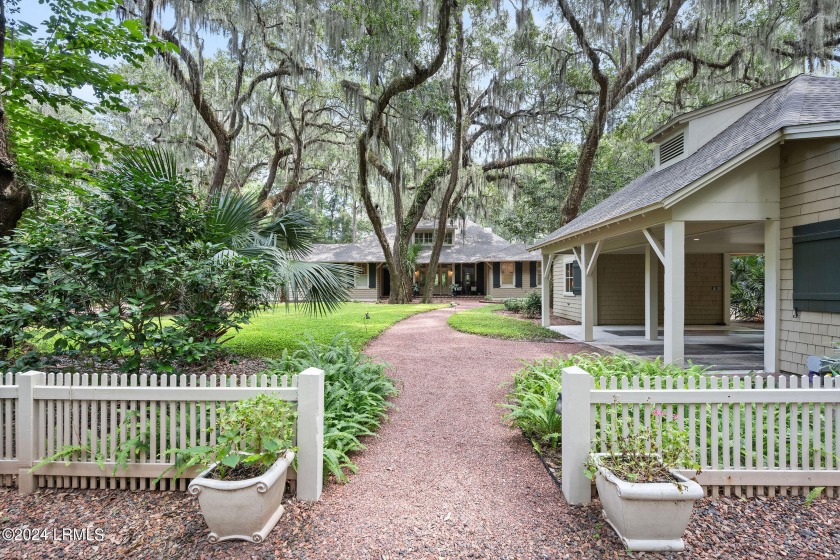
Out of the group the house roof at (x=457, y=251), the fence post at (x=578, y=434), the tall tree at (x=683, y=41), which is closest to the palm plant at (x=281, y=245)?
the fence post at (x=578, y=434)

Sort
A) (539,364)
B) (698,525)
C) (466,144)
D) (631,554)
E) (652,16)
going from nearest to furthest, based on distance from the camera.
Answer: (631,554), (698,525), (539,364), (652,16), (466,144)

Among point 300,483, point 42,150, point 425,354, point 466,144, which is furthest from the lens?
point 466,144

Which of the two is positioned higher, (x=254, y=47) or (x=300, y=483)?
(x=254, y=47)

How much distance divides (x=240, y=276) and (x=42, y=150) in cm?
479

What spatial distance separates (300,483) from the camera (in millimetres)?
2684

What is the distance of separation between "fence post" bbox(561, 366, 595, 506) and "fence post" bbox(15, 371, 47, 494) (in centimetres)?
373

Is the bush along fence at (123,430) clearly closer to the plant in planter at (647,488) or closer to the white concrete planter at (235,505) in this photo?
the white concrete planter at (235,505)

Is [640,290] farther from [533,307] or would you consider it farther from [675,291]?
[675,291]

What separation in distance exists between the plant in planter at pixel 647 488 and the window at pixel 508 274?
21472mm

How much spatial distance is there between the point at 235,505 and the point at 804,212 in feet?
23.1

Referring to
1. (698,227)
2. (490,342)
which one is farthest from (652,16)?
(490,342)

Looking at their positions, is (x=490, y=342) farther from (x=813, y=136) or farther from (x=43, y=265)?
(x=43, y=265)

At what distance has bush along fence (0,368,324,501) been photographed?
2686 millimetres

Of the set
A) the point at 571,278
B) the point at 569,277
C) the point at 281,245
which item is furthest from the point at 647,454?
the point at 569,277
